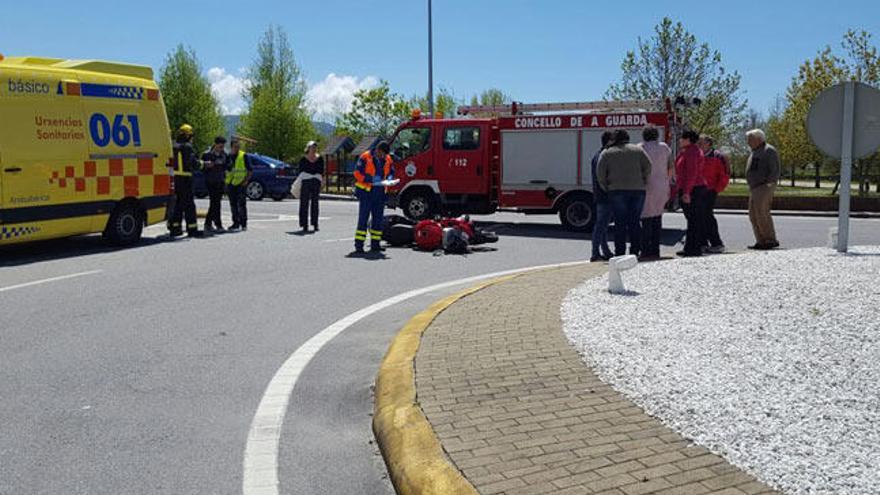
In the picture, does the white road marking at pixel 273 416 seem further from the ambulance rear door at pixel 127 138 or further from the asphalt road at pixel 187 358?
the ambulance rear door at pixel 127 138

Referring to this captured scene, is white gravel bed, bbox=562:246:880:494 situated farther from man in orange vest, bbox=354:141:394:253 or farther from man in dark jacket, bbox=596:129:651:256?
A: man in orange vest, bbox=354:141:394:253

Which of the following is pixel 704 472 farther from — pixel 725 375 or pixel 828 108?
pixel 828 108

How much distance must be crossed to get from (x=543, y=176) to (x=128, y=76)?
7.79 meters

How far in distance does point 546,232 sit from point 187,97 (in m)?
40.1

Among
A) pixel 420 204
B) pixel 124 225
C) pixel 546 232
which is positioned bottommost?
pixel 546 232

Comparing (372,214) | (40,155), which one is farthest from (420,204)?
(40,155)

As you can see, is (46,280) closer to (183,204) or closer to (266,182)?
(183,204)

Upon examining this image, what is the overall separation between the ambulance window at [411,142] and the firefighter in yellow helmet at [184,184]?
14.4ft

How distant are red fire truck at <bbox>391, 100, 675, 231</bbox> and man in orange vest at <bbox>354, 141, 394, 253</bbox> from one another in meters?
4.31

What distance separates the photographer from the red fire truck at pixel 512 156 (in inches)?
619

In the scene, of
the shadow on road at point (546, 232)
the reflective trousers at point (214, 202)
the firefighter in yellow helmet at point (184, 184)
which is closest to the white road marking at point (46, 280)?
the firefighter in yellow helmet at point (184, 184)

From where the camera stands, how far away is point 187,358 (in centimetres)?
598

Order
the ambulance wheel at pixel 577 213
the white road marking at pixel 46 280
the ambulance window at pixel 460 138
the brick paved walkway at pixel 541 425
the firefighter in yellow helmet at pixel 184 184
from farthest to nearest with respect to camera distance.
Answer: the ambulance window at pixel 460 138, the ambulance wheel at pixel 577 213, the firefighter in yellow helmet at pixel 184 184, the white road marking at pixel 46 280, the brick paved walkway at pixel 541 425

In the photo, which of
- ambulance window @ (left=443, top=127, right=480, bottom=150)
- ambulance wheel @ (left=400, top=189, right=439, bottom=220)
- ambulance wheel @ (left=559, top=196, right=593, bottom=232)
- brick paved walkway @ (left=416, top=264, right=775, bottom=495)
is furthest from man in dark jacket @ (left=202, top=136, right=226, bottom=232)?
brick paved walkway @ (left=416, top=264, right=775, bottom=495)
